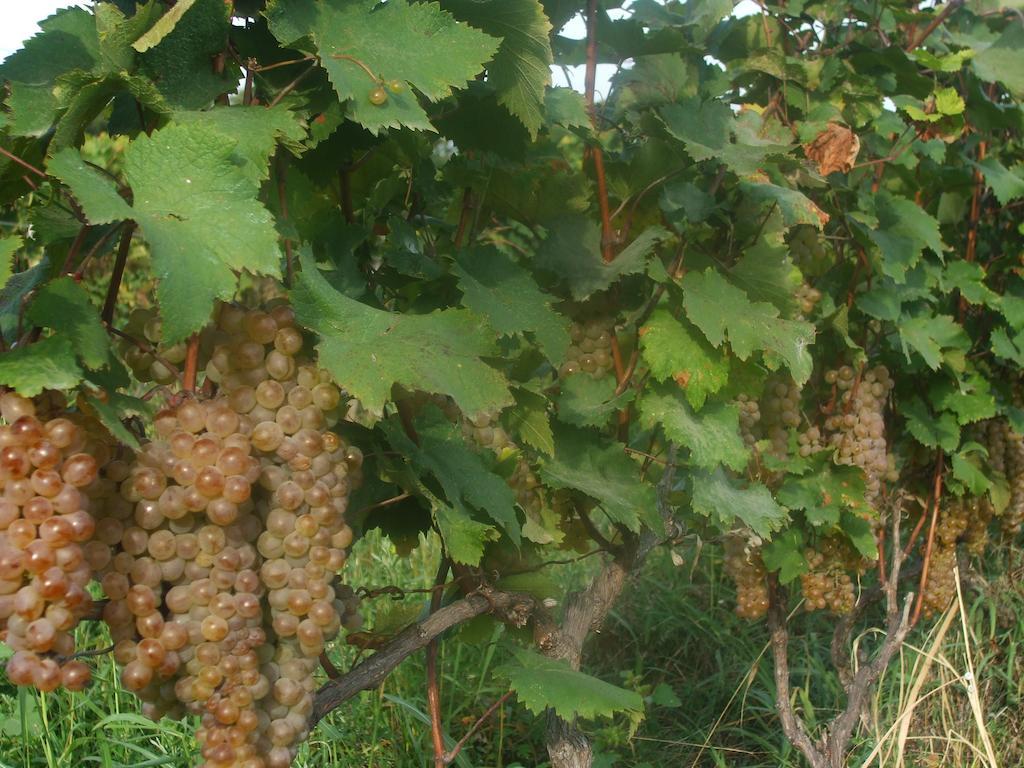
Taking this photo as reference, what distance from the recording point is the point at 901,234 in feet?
9.29

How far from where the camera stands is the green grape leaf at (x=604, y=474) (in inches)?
75.2

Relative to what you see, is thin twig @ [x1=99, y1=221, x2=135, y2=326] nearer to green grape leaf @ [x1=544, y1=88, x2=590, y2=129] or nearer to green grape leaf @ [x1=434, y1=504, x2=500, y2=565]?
green grape leaf @ [x1=434, y1=504, x2=500, y2=565]

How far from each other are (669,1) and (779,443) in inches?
43.0

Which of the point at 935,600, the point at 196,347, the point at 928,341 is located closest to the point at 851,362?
the point at 928,341

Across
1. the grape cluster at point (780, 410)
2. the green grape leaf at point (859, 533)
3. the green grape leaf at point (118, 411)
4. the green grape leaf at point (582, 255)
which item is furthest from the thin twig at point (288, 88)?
the green grape leaf at point (859, 533)

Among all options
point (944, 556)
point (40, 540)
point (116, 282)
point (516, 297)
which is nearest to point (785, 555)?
point (944, 556)

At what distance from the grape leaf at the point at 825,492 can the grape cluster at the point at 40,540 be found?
6.37 feet

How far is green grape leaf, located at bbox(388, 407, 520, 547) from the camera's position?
5.22 ft

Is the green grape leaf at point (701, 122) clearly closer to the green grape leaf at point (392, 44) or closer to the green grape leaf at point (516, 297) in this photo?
the green grape leaf at point (516, 297)

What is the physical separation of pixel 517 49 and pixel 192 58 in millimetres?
469

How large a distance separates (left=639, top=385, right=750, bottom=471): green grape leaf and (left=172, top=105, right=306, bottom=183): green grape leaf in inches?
34.3

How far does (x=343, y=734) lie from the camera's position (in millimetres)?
2979

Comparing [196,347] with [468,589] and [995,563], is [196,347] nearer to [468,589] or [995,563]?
[468,589]

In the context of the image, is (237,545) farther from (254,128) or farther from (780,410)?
(780,410)
